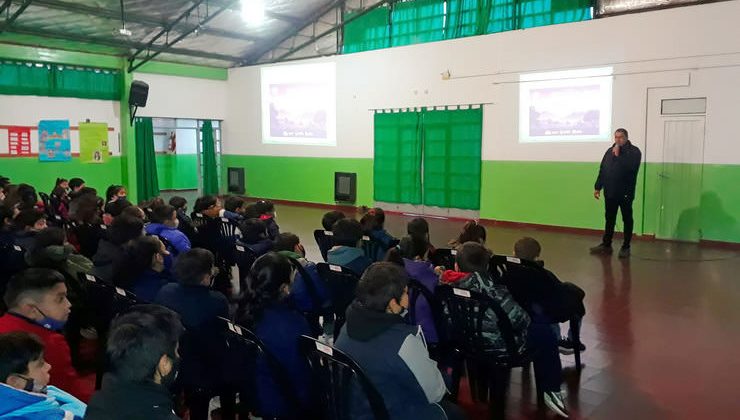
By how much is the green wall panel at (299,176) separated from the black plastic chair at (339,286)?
8.32m

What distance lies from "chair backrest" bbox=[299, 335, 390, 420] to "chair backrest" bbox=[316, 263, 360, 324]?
→ 1318 mm

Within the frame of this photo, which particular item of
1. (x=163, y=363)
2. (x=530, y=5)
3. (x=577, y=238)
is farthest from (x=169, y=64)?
(x=163, y=363)

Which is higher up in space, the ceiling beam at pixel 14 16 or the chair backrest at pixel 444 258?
the ceiling beam at pixel 14 16

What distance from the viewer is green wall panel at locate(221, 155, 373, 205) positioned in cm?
1199

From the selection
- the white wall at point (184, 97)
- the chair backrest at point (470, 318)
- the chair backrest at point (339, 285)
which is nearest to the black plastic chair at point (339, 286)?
the chair backrest at point (339, 285)

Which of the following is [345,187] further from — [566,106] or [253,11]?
[566,106]

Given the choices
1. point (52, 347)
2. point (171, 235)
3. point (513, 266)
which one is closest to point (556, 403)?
point (513, 266)

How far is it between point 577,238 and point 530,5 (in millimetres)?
3863

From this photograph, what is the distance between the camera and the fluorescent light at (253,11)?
9.30m

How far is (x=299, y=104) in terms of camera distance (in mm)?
12664

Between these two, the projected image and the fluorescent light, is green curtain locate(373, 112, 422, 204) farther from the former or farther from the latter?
the fluorescent light

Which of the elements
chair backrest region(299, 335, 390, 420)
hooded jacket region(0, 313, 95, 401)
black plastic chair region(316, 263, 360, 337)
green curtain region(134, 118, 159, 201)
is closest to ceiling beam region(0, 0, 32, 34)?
green curtain region(134, 118, 159, 201)

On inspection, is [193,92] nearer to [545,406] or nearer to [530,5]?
[530,5]

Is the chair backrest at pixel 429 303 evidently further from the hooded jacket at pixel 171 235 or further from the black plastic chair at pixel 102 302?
the hooded jacket at pixel 171 235
